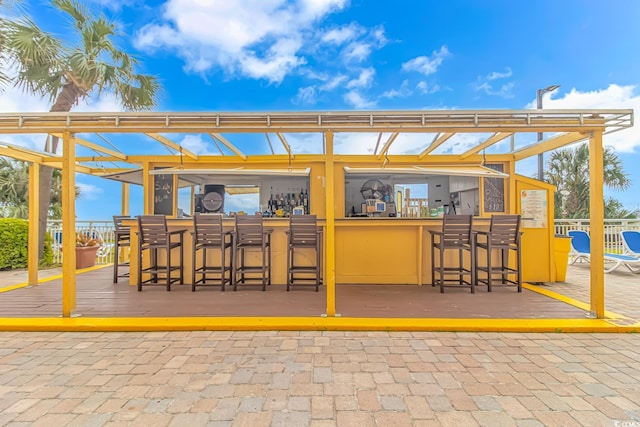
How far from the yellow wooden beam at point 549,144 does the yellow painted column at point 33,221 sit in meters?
7.74

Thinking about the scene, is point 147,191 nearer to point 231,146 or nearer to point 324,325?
point 231,146

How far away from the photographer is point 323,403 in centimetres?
189

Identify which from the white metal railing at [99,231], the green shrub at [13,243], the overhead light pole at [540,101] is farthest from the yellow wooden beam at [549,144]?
the green shrub at [13,243]

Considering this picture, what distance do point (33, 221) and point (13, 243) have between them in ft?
8.79

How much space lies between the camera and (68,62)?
652cm

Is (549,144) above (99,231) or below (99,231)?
above

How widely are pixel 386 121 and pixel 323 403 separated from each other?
8.83ft

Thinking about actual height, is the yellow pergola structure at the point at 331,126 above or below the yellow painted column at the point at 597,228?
above

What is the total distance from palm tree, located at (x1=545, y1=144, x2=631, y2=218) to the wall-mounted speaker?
11.6 m

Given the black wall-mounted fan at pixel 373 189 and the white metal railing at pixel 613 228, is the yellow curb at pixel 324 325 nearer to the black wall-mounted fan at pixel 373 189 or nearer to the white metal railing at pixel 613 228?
the black wall-mounted fan at pixel 373 189

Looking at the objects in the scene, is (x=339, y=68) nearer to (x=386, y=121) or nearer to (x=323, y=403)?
(x=386, y=121)

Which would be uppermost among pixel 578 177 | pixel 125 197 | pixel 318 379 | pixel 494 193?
pixel 578 177

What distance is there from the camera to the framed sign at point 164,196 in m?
5.96

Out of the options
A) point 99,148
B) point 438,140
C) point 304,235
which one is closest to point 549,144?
point 438,140
